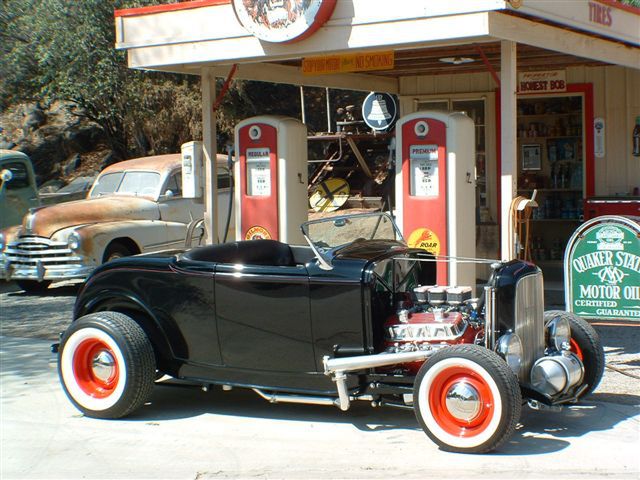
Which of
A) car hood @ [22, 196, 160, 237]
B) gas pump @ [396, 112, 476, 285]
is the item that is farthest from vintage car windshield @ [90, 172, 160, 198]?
gas pump @ [396, 112, 476, 285]

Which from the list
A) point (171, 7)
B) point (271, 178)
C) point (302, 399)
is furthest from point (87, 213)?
point (302, 399)

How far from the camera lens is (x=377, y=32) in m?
8.23

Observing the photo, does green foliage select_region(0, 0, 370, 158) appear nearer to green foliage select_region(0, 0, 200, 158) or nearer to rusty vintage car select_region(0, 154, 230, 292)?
green foliage select_region(0, 0, 200, 158)

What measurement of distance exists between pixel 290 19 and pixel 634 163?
19.2ft

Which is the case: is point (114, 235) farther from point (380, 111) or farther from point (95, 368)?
point (380, 111)

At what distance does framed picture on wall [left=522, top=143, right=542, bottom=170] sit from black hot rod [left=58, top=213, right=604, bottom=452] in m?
7.40

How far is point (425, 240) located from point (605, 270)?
1.98 metres

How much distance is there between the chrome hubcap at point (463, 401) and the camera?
5.16m

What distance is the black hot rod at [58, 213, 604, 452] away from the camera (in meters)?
5.27

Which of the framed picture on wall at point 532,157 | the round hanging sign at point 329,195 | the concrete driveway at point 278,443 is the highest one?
the framed picture on wall at point 532,157

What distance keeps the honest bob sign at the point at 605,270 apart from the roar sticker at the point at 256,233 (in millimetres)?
3617

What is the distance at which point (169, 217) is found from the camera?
13.1 meters

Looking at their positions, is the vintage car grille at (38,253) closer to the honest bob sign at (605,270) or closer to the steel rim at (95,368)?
the steel rim at (95,368)

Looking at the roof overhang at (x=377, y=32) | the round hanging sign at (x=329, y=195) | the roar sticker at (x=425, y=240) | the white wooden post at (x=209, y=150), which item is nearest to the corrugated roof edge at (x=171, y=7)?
the roof overhang at (x=377, y=32)
